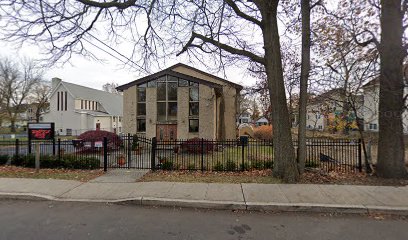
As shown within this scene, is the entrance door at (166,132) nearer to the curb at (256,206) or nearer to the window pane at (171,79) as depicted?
the window pane at (171,79)

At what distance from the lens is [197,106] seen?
63.4 ft

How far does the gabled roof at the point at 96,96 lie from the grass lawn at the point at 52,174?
33630mm

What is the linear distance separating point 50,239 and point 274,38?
299 inches

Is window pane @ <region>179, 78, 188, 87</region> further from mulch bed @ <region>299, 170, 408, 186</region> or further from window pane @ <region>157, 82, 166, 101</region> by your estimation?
mulch bed @ <region>299, 170, 408, 186</region>

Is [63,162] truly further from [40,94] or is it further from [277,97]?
[40,94]

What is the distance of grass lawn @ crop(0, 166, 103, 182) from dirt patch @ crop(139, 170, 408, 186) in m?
2.00

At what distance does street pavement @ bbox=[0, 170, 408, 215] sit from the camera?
17.5 feet

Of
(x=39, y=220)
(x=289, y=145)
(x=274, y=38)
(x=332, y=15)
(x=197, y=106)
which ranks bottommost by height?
(x=39, y=220)

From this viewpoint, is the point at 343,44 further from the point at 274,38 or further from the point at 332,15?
the point at 274,38

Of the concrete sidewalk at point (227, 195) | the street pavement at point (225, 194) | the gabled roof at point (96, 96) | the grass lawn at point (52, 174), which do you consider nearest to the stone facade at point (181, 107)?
the grass lawn at point (52, 174)

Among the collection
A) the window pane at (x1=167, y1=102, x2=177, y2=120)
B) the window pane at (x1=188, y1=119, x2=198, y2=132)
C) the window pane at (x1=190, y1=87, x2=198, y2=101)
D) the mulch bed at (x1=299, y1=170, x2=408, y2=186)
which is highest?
the window pane at (x1=190, y1=87, x2=198, y2=101)

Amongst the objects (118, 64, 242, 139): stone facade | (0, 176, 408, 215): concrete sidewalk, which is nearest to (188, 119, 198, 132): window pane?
(118, 64, 242, 139): stone facade

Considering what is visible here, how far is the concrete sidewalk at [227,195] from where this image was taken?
5344 millimetres

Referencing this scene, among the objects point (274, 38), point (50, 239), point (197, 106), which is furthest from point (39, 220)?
point (197, 106)
